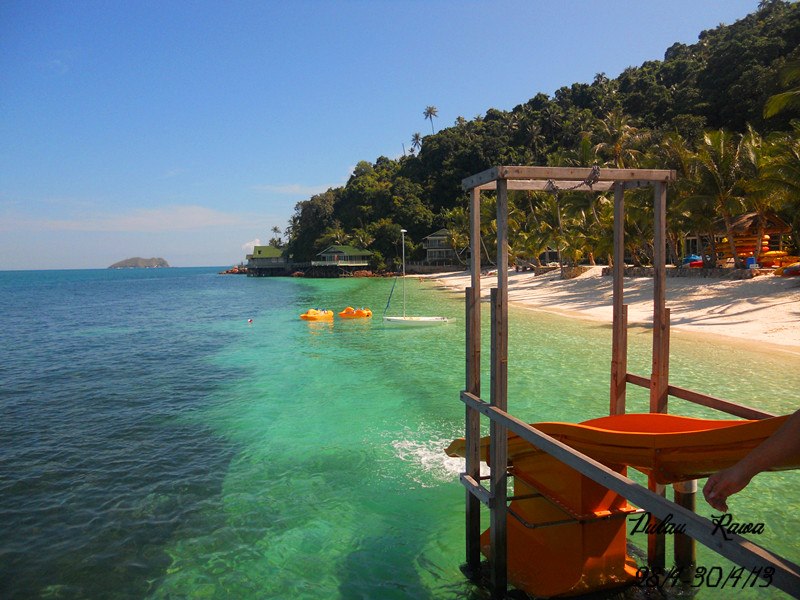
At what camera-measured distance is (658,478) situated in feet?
15.5

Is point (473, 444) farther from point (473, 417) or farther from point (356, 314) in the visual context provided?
point (356, 314)

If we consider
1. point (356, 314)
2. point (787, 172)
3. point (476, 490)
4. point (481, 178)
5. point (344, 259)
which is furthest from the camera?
point (344, 259)

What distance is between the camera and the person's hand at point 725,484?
9.27 ft

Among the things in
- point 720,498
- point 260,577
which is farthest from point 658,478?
point 260,577

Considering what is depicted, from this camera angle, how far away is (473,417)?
604cm

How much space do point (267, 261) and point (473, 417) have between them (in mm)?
128173

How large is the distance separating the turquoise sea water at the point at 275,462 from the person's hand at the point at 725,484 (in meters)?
3.54

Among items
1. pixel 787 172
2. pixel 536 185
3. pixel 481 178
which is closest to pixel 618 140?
pixel 787 172

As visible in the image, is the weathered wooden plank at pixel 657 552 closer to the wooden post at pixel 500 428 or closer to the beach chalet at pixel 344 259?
the wooden post at pixel 500 428

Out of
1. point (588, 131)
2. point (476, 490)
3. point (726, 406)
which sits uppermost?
point (588, 131)

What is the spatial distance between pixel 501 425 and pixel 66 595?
542 centimetres

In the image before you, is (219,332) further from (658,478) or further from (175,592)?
(658,478)

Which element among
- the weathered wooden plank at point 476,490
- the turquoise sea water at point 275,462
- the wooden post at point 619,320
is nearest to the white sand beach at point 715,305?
the turquoise sea water at point 275,462

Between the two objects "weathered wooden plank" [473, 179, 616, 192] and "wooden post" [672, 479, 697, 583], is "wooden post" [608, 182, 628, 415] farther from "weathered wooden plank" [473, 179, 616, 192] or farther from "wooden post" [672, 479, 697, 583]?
"wooden post" [672, 479, 697, 583]
